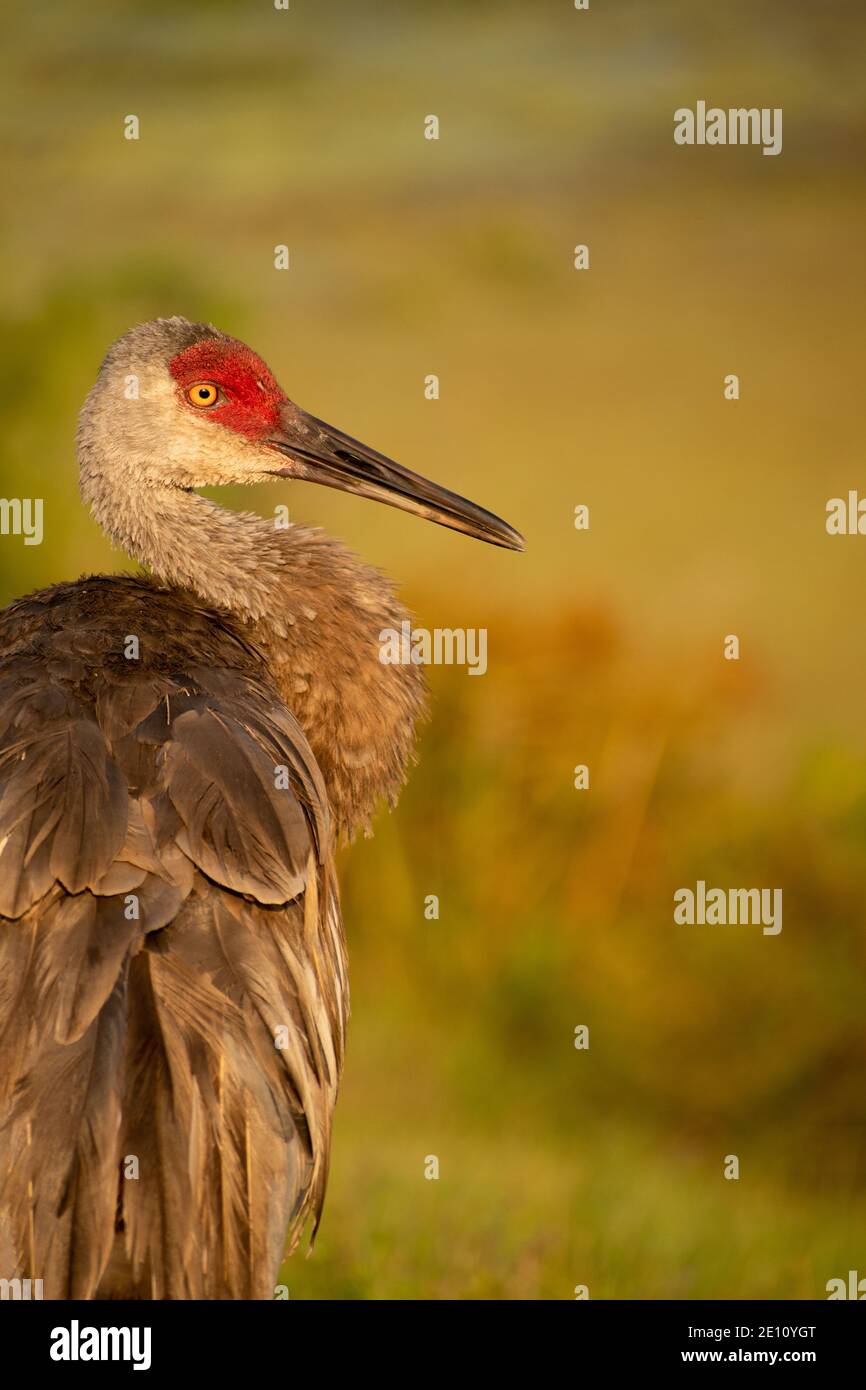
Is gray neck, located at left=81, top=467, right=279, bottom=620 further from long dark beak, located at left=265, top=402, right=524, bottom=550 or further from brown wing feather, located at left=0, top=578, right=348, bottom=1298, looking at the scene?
brown wing feather, located at left=0, top=578, right=348, bottom=1298

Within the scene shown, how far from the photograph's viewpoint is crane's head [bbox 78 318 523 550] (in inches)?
142

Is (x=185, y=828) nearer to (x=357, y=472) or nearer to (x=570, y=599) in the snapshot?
(x=357, y=472)

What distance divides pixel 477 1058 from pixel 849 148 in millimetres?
5846

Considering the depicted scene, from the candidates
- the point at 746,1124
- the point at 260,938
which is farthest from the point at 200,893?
the point at 746,1124

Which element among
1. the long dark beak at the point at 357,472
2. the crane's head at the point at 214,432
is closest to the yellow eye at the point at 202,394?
the crane's head at the point at 214,432

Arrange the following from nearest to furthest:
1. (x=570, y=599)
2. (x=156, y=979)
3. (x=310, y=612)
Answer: (x=156, y=979)
(x=310, y=612)
(x=570, y=599)

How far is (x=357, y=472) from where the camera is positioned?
378 cm

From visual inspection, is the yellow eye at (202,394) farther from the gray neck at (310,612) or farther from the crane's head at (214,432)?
the gray neck at (310,612)

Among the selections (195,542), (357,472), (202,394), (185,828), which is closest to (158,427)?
(202,394)

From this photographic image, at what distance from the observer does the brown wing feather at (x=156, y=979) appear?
95.9 inches

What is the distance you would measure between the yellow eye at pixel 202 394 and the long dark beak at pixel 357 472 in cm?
16

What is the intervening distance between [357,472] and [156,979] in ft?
5.06

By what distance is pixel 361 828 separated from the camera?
12.1ft

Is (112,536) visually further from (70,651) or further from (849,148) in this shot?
(849,148)
